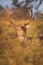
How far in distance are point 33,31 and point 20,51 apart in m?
0.38

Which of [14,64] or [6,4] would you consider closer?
[14,64]

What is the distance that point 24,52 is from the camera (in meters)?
3.55

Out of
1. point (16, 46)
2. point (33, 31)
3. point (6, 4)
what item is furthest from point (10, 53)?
point (6, 4)

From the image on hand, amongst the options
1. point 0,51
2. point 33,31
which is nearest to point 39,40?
point 33,31

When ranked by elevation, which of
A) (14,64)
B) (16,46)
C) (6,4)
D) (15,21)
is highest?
(6,4)

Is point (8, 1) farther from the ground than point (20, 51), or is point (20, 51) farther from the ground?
point (8, 1)

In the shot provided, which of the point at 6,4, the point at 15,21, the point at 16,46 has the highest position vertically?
the point at 6,4

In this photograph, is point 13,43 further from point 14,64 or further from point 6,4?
point 6,4

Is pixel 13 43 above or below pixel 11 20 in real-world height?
below

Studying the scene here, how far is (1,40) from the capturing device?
356 cm

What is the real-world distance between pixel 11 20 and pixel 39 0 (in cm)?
58

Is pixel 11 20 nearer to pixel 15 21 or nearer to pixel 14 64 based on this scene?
pixel 15 21

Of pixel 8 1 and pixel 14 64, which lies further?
pixel 8 1

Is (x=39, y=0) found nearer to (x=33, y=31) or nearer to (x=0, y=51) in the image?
(x=33, y=31)
